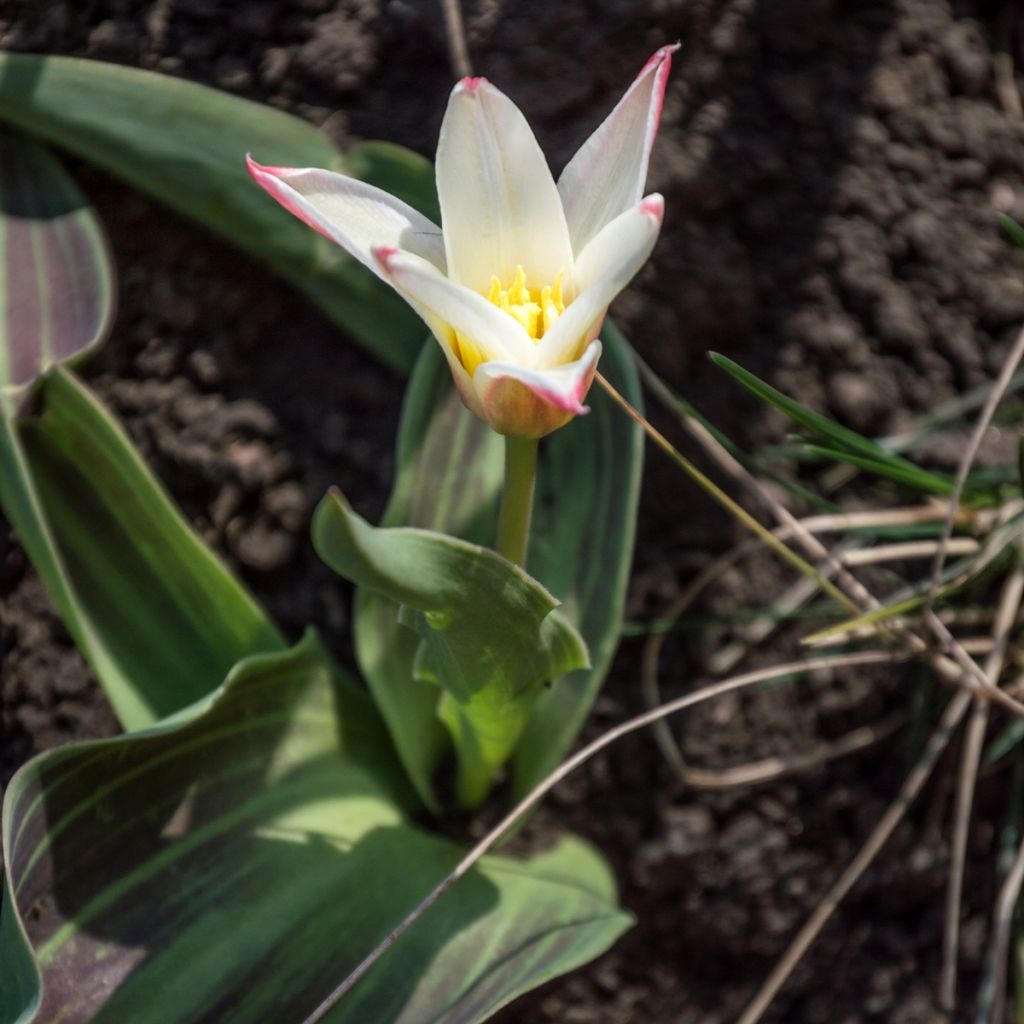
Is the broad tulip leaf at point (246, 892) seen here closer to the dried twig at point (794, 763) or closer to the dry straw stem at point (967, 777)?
the dried twig at point (794, 763)

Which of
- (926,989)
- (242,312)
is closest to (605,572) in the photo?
(242,312)

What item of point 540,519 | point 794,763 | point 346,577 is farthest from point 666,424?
point 346,577

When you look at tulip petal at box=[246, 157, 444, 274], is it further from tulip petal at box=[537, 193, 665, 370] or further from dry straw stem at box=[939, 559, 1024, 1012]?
dry straw stem at box=[939, 559, 1024, 1012]

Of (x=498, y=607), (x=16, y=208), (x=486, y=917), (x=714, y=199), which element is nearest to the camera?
(x=498, y=607)

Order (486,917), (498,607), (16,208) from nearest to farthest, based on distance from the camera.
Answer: (498,607) → (486,917) → (16,208)

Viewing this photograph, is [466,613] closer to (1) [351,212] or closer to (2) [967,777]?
(1) [351,212]

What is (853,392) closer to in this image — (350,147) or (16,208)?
(350,147)
